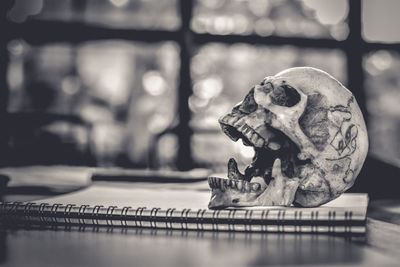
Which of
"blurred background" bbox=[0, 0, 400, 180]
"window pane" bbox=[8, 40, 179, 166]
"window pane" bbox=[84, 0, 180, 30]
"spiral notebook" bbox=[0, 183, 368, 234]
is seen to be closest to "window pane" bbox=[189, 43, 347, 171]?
"blurred background" bbox=[0, 0, 400, 180]

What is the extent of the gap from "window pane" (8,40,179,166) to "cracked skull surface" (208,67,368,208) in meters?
2.57

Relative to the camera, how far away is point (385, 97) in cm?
344

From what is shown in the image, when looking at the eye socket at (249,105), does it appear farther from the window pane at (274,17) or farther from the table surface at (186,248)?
the window pane at (274,17)

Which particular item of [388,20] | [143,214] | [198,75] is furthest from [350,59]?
[143,214]

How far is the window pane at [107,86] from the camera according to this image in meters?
3.59

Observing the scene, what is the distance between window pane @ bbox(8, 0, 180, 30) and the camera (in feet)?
10.2

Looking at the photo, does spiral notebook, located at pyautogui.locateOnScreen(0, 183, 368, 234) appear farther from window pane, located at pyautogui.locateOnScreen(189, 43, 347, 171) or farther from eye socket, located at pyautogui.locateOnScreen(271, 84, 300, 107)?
window pane, located at pyautogui.locateOnScreen(189, 43, 347, 171)

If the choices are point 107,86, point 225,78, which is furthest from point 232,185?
point 107,86

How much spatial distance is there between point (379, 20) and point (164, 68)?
1612 mm

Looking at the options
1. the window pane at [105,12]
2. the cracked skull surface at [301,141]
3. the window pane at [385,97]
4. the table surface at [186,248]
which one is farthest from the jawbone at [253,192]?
the window pane at [385,97]

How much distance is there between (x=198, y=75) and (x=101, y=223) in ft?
8.84

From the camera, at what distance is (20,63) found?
3.65 m

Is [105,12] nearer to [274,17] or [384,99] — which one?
[274,17]

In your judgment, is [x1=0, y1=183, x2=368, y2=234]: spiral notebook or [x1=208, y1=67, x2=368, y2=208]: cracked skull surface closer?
[x1=0, y1=183, x2=368, y2=234]: spiral notebook
